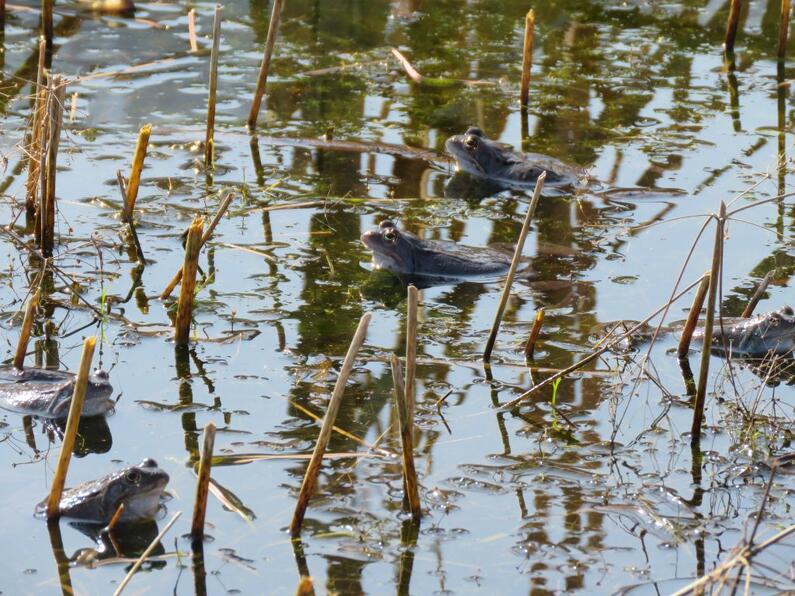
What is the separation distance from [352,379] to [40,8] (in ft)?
27.4

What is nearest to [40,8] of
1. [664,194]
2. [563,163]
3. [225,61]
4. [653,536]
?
[225,61]

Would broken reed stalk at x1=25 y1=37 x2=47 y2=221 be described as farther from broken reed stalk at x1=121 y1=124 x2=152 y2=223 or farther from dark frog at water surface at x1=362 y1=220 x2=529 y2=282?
dark frog at water surface at x1=362 y1=220 x2=529 y2=282

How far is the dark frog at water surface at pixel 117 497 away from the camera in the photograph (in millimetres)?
5250

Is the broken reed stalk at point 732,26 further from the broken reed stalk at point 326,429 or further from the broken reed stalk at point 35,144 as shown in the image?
the broken reed stalk at point 326,429

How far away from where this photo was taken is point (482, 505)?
5469 millimetres

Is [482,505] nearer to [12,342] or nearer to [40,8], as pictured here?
[12,342]

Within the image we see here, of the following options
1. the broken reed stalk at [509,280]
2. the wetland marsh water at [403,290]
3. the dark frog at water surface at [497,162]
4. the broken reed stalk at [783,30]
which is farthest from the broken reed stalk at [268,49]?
the broken reed stalk at [783,30]

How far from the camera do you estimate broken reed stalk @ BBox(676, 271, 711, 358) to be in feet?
20.3

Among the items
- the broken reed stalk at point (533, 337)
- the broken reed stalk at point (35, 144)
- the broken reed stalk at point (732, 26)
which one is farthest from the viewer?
the broken reed stalk at point (732, 26)

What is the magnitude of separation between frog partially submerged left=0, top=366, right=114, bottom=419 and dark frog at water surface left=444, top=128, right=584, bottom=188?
4.73 metres

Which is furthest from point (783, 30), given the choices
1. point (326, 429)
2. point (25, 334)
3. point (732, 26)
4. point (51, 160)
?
point (326, 429)

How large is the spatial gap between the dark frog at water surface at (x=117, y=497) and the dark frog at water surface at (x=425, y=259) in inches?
129

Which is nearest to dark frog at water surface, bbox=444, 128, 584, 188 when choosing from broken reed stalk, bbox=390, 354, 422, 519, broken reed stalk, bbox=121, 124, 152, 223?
broken reed stalk, bbox=121, 124, 152, 223

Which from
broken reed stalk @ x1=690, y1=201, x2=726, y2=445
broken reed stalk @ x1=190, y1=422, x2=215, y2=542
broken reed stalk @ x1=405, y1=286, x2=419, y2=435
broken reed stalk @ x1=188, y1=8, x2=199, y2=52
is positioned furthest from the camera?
broken reed stalk @ x1=188, y1=8, x2=199, y2=52
